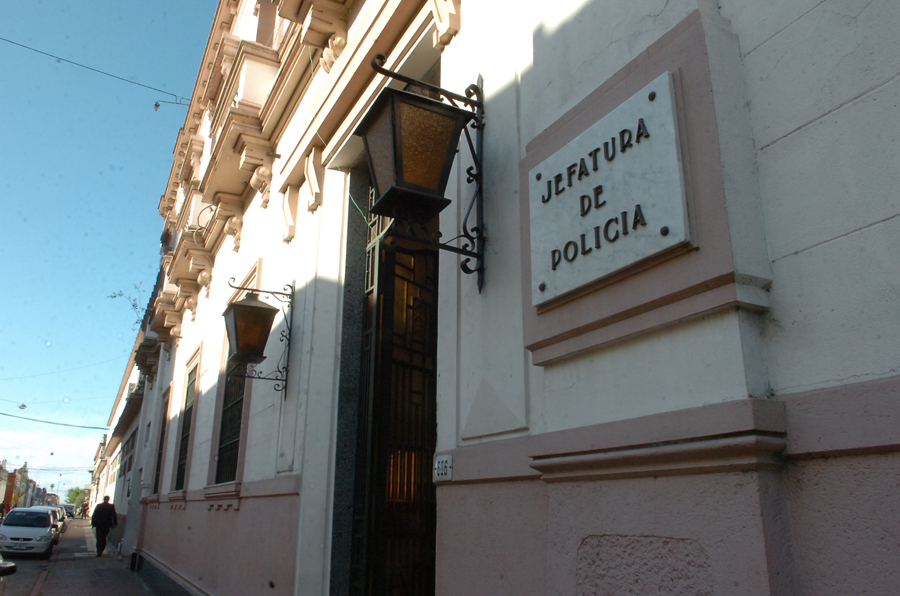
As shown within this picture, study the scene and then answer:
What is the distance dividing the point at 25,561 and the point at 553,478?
19581 mm

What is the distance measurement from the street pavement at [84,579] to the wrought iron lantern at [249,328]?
17.0 feet

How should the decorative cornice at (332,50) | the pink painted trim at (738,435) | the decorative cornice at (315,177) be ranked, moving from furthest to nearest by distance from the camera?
the decorative cornice at (315,177) < the decorative cornice at (332,50) < the pink painted trim at (738,435)

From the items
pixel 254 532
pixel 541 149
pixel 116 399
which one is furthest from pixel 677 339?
pixel 116 399

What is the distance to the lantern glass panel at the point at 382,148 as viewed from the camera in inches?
128

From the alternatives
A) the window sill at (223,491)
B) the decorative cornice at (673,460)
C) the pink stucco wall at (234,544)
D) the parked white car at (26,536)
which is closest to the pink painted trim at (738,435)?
the decorative cornice at (673,460)

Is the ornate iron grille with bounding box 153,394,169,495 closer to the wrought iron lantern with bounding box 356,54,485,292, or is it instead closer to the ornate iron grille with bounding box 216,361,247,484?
the ornate iron grille with bounding box 216,361,247,484

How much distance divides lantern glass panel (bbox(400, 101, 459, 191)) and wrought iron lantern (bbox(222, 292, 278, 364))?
3644 mm

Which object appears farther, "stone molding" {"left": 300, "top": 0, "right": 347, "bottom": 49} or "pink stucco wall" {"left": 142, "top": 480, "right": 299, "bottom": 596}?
"stone molding" {"left": 300, "top": 0, "right": 347, "bottom": 49}

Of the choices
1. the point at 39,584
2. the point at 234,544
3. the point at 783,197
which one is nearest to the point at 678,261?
the point at 783,197

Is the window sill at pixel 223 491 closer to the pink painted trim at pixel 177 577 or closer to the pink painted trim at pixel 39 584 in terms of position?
the pink painted trim at pixel 177 577

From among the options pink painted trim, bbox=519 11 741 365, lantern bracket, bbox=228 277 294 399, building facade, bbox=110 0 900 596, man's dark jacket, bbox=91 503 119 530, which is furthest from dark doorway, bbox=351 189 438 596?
man's dark jacket, bbox=91 503 119 530

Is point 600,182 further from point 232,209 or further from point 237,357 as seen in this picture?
point 232,209

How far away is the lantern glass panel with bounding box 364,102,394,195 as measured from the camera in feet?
10.7

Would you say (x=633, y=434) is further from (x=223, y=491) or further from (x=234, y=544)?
(x=223, y=491)
